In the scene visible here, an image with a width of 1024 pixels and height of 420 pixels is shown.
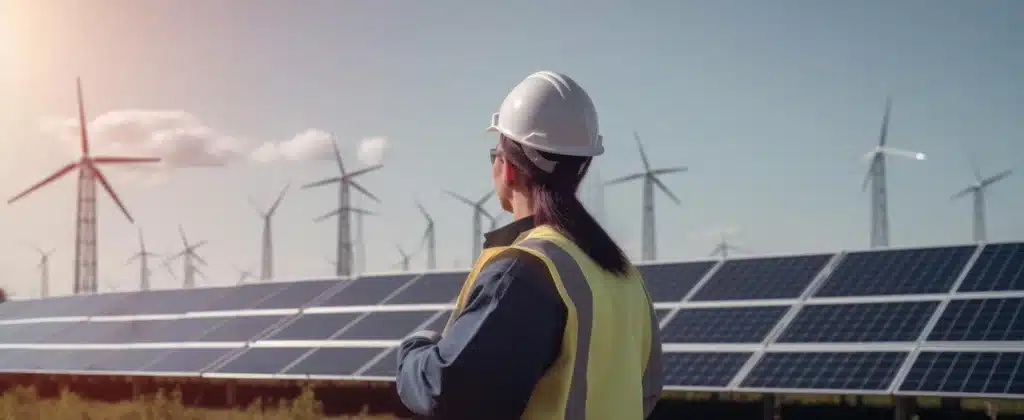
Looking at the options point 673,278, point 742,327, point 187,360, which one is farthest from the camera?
point 187,360

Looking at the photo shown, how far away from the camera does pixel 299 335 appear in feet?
82.0

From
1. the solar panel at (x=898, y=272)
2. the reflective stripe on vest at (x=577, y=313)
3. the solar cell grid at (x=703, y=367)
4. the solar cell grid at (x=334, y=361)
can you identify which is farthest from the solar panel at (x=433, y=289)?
the reflective stripe on vest at (x=577, y=313)

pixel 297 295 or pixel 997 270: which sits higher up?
pixel 997 270

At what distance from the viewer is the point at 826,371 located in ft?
57.0

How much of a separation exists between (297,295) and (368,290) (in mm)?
2635

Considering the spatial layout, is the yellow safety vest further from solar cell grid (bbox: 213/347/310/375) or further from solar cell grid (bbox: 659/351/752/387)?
solar cell grid (bbox: 213/347/310/375)

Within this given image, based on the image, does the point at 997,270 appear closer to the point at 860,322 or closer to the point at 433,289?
the point at 860,322

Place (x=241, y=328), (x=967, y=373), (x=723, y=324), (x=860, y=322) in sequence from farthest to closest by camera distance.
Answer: (x=241, y=328), (x=723, y=324), (x=860, y=322), (x=967, y=373)

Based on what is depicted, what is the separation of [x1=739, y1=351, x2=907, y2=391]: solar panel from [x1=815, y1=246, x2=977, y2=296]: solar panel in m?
2.27

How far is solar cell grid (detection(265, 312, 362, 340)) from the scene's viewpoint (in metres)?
24.6

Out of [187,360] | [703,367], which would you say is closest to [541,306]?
[703,367]

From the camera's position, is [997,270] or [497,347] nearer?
[497,347]

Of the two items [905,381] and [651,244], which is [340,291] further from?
[651,244]

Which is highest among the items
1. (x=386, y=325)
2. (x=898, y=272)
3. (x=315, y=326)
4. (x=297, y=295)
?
(x=898, y=272)
